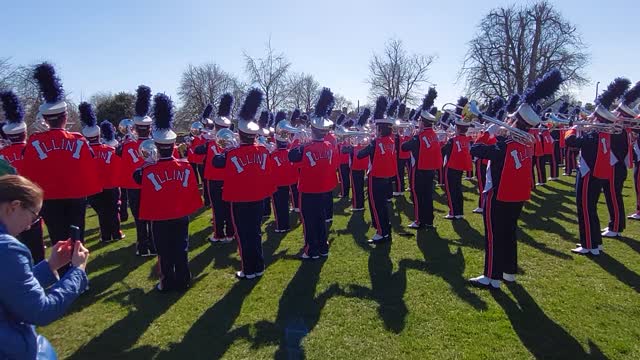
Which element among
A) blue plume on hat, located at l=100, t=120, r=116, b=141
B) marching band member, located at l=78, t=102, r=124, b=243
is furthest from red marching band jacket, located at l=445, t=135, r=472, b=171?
blue plume on hat, located at l=100, t=120, r=116, b=141

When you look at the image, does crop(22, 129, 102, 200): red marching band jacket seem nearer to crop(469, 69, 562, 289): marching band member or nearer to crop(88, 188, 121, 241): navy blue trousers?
crop(88, 188, 121, 241): navy blue trousers

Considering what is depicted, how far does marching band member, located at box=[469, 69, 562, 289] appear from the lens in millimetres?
5254

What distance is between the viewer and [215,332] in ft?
15.1

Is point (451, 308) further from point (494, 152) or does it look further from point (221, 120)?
point (221, 120)

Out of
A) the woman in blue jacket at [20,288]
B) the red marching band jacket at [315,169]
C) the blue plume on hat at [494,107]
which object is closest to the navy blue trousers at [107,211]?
the red marching band jacket at [315,169]

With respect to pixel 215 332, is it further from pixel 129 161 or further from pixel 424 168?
pixel 424 168

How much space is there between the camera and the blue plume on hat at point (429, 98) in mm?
8992

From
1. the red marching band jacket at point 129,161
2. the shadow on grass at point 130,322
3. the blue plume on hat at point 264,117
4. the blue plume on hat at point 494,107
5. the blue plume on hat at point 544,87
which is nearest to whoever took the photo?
the shadow on grass at point 130,322

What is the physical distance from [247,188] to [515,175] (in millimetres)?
3506

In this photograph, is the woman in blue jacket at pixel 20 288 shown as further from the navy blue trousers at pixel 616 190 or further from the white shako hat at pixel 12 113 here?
the navy blue trousers at pixel 616 190

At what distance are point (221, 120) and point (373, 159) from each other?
3.11 metres

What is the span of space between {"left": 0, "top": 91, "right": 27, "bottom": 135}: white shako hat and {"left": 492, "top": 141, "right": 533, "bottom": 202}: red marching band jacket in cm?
737

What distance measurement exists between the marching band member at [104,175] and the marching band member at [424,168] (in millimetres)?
5797

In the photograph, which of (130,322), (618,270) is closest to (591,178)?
(618,270)
